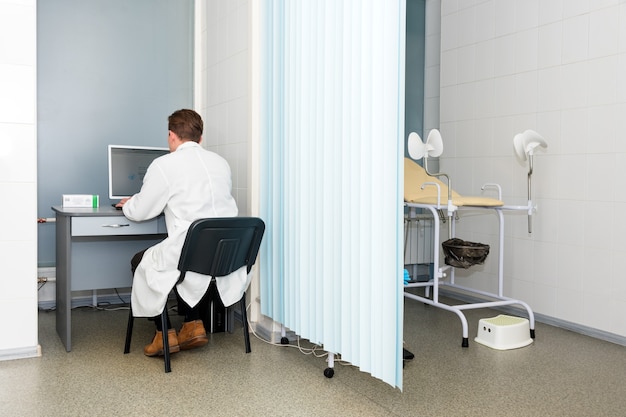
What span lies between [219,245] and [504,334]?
1.69 meters

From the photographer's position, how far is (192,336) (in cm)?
304

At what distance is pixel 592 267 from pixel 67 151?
3593 mm

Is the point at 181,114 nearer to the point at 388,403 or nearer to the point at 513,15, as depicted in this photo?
the point at 388,403

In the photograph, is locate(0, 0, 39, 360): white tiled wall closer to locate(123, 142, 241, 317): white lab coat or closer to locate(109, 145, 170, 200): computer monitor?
locate(123, 142, 241, 317): white lab coat

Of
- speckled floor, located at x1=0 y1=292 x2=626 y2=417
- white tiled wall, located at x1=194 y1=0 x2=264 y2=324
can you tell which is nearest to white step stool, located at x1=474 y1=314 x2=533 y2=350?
speckled floor, located at x1=0 y1=292 x2=626 y2=417

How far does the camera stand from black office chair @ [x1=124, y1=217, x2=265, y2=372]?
2701mm

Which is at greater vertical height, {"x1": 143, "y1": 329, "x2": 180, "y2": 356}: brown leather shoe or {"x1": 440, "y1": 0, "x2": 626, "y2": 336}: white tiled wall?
{"x1": 440, "y1": 0, "x2": 626, "y2": 336}: white tiled wall

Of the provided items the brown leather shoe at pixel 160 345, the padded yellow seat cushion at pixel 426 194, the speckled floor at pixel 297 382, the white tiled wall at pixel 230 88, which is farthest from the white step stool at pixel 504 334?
the brown leather shoe at pixel 160 345

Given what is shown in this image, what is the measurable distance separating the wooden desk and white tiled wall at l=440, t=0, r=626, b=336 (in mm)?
2459

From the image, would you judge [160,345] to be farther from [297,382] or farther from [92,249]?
[92,249]

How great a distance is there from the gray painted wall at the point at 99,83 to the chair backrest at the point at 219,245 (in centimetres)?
166

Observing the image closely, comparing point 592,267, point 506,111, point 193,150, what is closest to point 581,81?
point 506,111

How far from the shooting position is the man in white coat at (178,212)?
2803 mm

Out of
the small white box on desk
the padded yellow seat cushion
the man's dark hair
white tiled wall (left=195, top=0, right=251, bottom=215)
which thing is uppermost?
white tiled wall (left=195, top=0, right=251, bottom=215)
